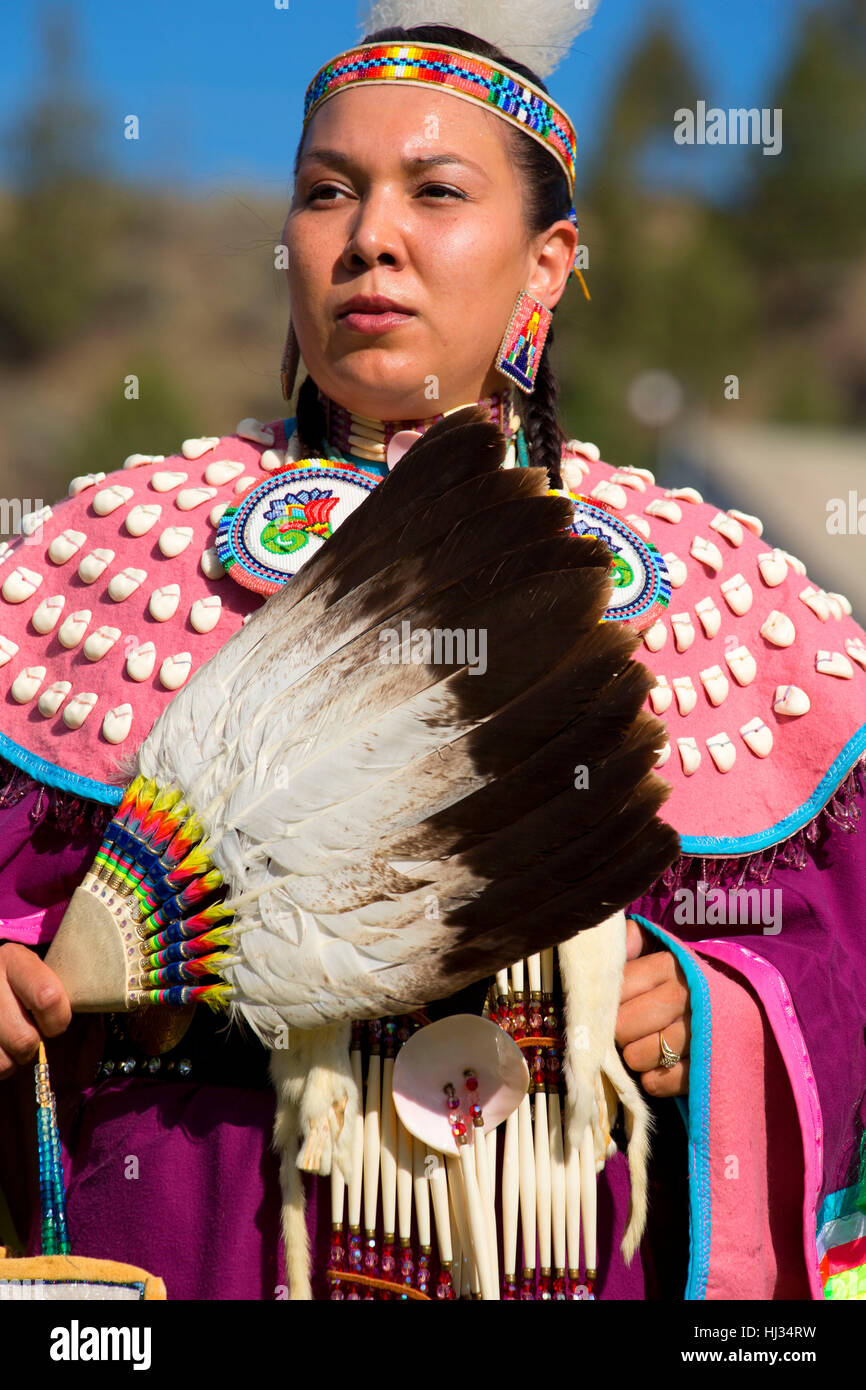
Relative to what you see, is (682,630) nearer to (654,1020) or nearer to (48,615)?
(654,1020)

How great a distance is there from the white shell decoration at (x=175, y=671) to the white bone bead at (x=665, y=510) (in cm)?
87

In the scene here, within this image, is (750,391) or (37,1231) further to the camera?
(750,391)

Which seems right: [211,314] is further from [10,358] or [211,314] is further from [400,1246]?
[400,1246]

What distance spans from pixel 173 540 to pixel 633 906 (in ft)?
2.98

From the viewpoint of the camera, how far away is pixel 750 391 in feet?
87.0

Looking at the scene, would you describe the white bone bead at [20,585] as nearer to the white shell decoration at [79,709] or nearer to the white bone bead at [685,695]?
the white shell decoration at [79,709]

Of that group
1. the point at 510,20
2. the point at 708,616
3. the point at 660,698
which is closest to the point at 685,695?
the point at 660,698

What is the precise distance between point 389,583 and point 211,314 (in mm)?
28767

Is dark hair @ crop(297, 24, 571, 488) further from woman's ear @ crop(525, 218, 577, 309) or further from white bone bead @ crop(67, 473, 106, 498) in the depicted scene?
white bone bead @ crop(67, 473, 106, 498)

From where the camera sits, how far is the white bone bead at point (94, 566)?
2139 mm

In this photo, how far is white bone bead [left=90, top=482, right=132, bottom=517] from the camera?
2.22 meters

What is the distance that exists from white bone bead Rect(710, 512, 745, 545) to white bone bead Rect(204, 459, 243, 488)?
83cm

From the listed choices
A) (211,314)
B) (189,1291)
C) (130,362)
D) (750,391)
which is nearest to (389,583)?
(189,1291)

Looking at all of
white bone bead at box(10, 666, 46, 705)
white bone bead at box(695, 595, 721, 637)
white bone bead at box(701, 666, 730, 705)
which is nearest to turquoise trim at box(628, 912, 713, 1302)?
white bone bead at box(701, 666, 730, 705)
